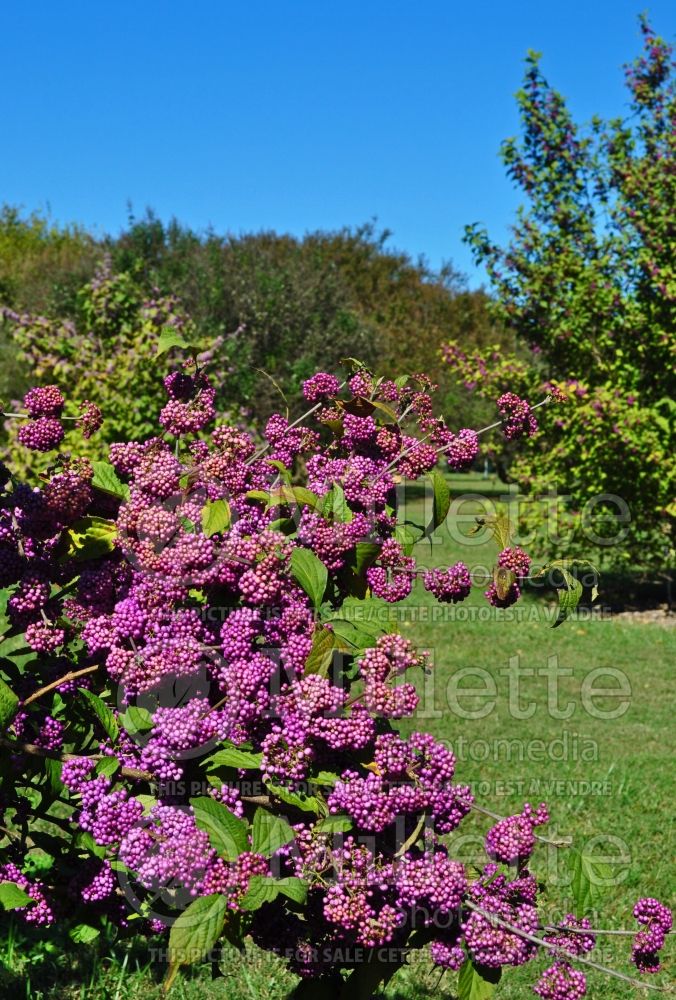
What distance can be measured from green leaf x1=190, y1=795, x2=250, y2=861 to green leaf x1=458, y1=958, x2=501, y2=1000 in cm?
45

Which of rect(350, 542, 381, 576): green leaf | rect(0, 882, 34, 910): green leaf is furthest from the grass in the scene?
rect(0, 882, 34, 910): green leaf

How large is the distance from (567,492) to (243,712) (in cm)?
1025

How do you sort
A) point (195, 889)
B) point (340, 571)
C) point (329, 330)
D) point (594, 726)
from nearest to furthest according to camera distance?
point (195, 889) → point (340, 571) → point (594, 726) → point (329, 330)

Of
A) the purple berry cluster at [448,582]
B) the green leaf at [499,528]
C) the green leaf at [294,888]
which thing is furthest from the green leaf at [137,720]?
the green leaf at [499,528]

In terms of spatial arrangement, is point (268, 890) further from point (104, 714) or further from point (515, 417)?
point (515, 417)

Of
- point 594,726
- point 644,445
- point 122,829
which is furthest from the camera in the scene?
point 644,445

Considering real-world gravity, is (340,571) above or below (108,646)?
above

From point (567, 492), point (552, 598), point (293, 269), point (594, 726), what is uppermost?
point (293, 269)

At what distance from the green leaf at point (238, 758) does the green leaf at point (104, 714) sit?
10.1 inches

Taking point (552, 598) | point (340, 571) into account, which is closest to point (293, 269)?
point (552, 598)

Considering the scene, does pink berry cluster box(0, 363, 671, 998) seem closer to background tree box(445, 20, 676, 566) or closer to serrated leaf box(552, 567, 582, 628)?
serrated leaf box(552, 567, 582, 628)

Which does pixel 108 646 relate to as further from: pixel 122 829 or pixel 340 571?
pixel 340 571

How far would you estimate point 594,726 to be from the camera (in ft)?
23.2

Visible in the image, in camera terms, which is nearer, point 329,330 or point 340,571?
point 340,571
